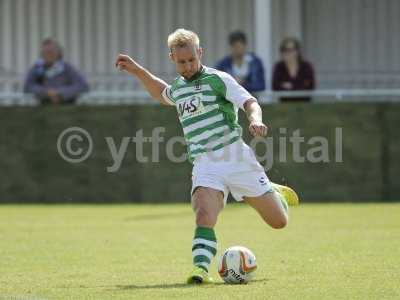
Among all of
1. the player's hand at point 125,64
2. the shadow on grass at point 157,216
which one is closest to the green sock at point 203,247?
the player's hand at point 125,64

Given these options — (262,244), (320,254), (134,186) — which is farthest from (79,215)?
(320,254)

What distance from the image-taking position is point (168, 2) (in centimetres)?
2380

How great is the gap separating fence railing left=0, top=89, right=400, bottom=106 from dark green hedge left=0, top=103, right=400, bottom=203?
220 millimetres

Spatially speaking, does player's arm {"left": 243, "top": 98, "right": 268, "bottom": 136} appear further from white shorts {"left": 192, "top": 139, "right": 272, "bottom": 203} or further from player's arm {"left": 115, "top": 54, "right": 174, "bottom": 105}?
player's arm {"left": 115, "top": 54, "right": 174, "bottom": 105}

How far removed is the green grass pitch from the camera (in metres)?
8.84

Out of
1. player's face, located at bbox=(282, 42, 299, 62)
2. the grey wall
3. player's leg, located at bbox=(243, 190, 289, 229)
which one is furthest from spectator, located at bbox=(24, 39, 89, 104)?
player's leg, located at bbox=(243, 190, 289, 229)

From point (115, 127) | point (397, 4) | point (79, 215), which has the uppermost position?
point (397, 4)

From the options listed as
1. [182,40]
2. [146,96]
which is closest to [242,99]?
[182,40]

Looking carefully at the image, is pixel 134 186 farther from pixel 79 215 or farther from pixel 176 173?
pixel 79 215

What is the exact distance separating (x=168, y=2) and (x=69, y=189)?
18.2 ft

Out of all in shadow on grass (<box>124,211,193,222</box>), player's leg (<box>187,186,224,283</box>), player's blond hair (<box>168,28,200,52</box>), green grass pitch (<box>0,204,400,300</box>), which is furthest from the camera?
shadow on grass (<box>124,211,193,222</box>)

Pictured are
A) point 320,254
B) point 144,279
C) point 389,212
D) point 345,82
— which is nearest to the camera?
point 144,279

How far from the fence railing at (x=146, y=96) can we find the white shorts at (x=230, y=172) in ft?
30.5

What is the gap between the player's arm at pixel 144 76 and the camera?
10.4 m
